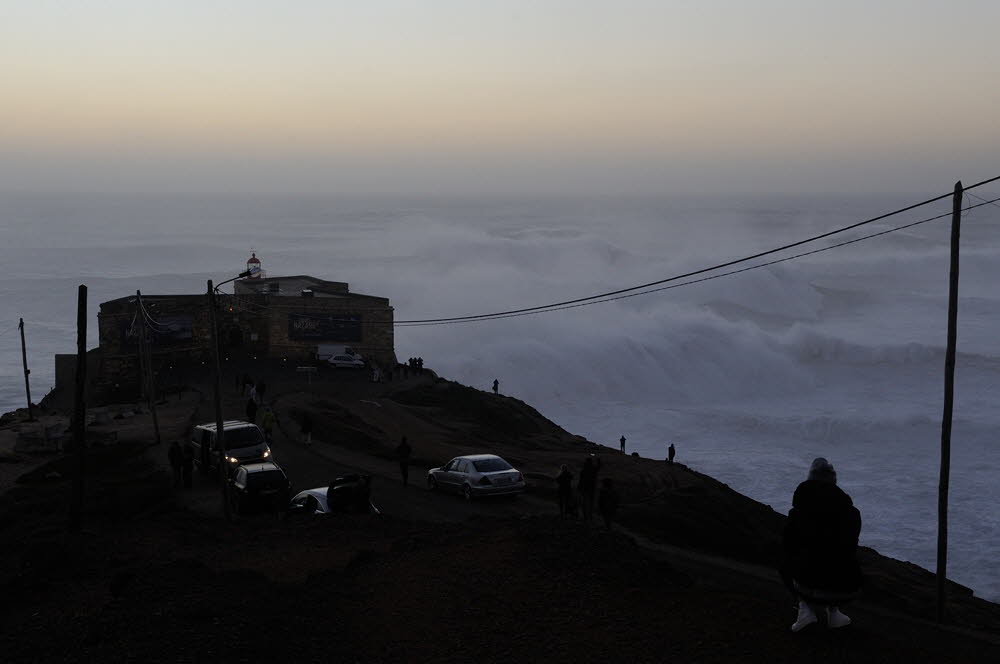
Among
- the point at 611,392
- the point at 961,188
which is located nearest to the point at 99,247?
the point at 611,392

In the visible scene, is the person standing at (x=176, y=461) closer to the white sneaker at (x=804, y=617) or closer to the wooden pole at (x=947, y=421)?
the wooden pole at (x=947, y=421)

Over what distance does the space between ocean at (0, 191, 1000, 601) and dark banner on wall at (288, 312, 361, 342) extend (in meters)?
14.3

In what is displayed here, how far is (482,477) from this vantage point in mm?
21141

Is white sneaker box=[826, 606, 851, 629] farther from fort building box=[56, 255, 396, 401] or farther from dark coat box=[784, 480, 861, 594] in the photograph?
fort building box=[56, 255, 396, 401]

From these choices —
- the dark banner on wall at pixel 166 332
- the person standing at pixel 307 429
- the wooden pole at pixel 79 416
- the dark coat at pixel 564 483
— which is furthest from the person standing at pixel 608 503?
the dark banner on wall at pixel 166 332

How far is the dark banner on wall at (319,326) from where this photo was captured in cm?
4625

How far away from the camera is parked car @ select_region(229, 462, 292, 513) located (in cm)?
1977

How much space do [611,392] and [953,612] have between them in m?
44.9

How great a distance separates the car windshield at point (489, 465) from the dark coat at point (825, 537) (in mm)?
13955

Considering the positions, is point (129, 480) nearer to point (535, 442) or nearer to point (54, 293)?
point (535, 442)

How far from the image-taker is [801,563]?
770 cm

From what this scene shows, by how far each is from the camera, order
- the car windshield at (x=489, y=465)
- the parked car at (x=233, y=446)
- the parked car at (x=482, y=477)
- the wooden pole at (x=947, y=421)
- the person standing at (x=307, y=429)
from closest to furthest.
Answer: the wooden pole at (x=947, y=421) < the parked car at (x=482, y=477) < the car windshield at (x=489, y=465) < the parked car at (x=233, y=446) < the person standing at (x=307, y=429)

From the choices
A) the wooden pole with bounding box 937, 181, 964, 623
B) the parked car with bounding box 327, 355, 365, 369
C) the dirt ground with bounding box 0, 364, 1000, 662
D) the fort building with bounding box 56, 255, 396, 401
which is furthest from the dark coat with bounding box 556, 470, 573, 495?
the fort building with bounding box 56, 255, 396, 401

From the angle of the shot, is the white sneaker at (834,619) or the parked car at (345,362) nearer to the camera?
the white sneaker at (834,619)
